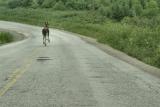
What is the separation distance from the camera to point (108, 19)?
98125mm

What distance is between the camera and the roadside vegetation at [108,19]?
27047 millimetres

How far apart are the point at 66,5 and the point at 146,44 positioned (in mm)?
107964

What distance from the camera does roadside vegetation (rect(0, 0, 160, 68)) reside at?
27.0m

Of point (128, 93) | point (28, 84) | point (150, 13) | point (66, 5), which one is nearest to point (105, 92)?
point (128, 93)

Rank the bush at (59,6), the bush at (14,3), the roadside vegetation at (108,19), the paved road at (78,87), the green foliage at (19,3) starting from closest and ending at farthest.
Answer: the paved road at (78,87)
the roadside vegetation at (108,19)
the bush at (59,6)
the bush at (14,3)
the green foliage at (19,3)

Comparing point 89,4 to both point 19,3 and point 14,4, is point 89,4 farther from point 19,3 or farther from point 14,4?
point 14,4

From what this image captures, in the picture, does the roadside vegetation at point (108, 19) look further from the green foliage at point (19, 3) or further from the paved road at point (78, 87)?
the paved road at point (78, 87)

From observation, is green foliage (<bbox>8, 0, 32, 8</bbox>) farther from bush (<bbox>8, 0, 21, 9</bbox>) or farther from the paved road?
the paved road

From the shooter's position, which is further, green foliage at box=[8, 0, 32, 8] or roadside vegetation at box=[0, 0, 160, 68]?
green foliage at box=[8, 0, 32, 8]

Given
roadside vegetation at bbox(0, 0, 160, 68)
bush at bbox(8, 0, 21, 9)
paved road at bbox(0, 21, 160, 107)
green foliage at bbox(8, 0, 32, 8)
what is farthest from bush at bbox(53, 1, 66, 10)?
paved road at bbox(0, 21, 160, 107)

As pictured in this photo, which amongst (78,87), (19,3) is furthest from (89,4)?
(78,87)

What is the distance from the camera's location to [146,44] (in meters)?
26.6

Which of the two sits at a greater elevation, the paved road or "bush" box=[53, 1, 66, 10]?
the paved road

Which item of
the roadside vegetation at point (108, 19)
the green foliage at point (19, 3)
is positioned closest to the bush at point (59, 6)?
the roadside vegetation at point (108, 19)
